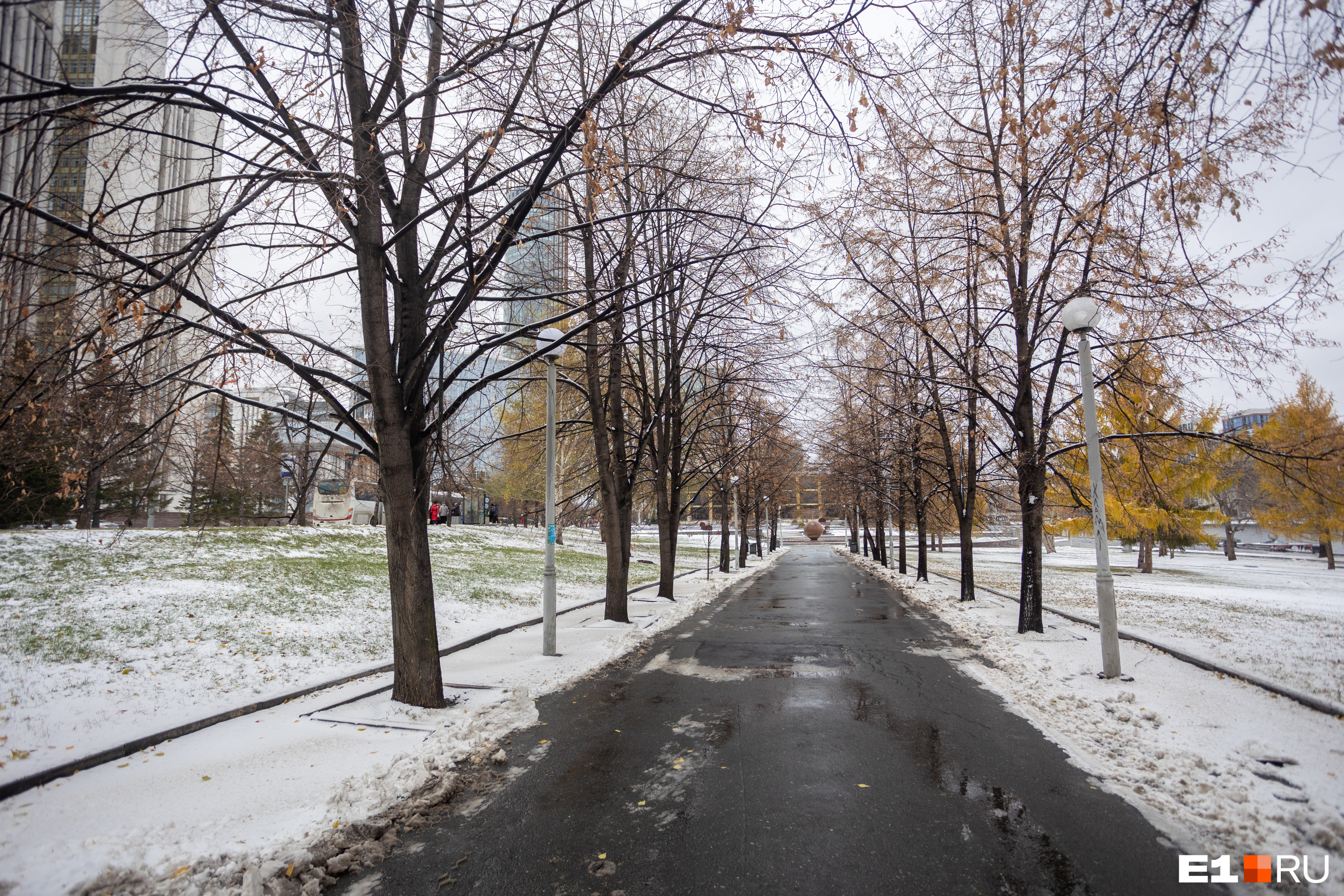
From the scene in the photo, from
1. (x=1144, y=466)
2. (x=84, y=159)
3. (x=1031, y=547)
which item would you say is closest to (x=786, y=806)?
(x=84, y=159)

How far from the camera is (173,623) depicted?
9.38 meters

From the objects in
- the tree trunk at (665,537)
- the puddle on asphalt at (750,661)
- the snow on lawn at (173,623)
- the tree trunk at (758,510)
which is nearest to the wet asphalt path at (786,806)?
the puddle on asphalt at (750,661)

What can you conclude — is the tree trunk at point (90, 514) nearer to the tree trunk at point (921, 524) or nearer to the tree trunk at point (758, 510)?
the tree trunk at point (921, 524)

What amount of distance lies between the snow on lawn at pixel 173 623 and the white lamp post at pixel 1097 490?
354 inches

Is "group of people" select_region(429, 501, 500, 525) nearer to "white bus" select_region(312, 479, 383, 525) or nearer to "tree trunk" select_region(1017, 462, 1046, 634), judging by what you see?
"white bus" select_region(312, 479, 383, 525)

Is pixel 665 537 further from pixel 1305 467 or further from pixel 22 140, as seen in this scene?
pixel 22 140

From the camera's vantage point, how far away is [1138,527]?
3084 centimetres

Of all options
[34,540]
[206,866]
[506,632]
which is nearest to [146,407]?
[206,866]

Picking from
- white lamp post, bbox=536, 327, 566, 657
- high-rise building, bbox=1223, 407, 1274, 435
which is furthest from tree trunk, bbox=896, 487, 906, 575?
white lamp post, bbox=536, 327, 566, 657

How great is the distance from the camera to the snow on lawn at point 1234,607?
8156mm

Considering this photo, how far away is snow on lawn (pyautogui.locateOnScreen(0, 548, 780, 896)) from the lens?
3457mm

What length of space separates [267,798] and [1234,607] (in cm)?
1998

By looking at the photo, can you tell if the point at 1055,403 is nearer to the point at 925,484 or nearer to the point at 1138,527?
the point at 925,484

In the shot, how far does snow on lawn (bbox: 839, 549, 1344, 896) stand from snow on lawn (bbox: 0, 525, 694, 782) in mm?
7589
